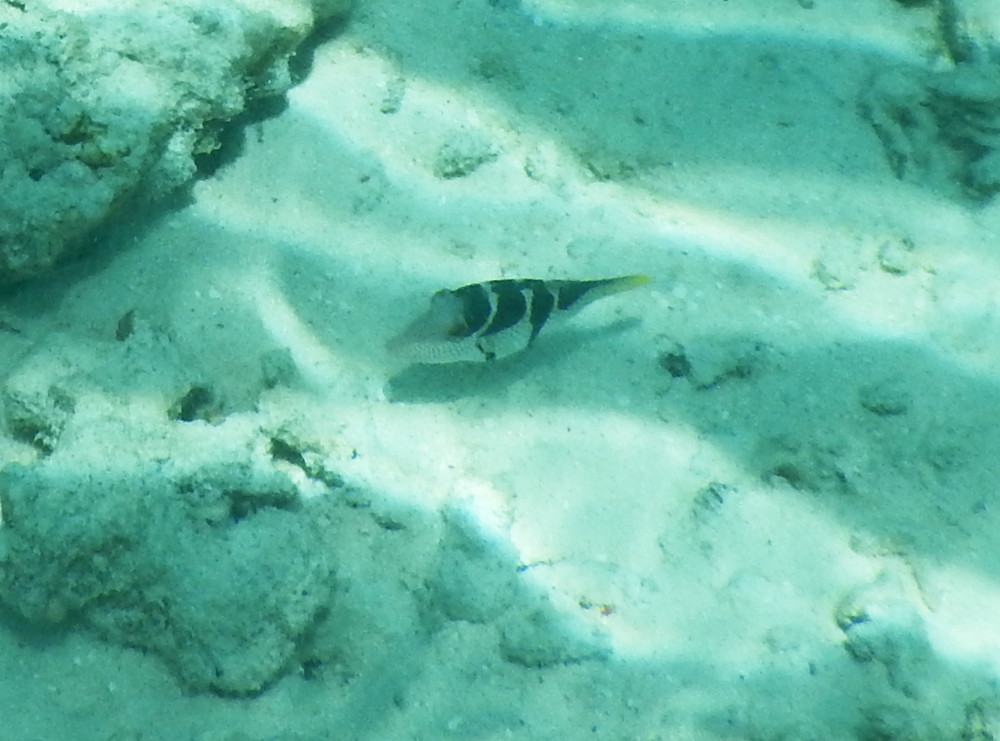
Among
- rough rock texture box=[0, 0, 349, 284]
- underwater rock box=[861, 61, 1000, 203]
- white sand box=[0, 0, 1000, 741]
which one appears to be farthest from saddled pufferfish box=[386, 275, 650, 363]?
underwater rock box=[861, 61, 1000, 203]

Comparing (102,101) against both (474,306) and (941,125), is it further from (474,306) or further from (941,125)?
(941,125)

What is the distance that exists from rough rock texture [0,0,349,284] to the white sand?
27cm

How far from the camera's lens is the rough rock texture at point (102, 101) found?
254cm

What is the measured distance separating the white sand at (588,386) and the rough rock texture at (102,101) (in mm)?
273

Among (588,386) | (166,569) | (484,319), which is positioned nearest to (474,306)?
(484,319)

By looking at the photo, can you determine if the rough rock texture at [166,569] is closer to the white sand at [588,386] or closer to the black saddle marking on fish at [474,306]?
the white sand at [588,386]

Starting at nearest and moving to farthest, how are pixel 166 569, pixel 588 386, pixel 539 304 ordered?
pixel 166 569 < pixel 539 304 < pixel 588 386

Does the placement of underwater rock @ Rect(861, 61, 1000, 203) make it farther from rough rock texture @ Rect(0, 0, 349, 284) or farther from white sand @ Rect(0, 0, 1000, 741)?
rough rock texture @ Rect(0, 0, 349, 284)

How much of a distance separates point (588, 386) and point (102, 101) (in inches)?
72.0

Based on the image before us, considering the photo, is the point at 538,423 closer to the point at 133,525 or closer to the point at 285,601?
the point at 285,601

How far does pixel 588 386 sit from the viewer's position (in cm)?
285

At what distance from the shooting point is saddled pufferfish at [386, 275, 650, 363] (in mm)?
2627

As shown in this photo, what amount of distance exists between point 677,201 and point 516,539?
154cm

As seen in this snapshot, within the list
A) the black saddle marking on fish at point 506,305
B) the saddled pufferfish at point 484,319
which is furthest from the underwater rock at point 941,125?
the black saddle marking on fish at point 506,305
